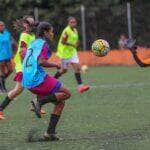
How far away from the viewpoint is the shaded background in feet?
117

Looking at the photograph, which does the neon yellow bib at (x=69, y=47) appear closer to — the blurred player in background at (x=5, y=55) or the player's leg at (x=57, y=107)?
the blurred player in background at (x=5, y=55)

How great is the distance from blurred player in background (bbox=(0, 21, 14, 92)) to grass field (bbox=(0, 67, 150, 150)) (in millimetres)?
893

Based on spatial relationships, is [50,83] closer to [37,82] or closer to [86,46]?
[37,82]

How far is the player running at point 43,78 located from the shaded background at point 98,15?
79.4 feet

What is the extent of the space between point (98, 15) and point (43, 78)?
26754 mm

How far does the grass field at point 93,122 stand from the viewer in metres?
10.1

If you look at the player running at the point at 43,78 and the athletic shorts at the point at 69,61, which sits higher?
the player running at the point at 43,78

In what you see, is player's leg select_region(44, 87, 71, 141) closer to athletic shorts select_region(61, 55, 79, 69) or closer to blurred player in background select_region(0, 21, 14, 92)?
blurred player in background select_region(0, 21, 14, 92)

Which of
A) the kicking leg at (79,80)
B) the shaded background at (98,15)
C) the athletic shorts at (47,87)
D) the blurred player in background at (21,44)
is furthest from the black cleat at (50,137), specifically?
the shaded background at (98,15)

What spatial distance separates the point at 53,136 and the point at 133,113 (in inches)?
128

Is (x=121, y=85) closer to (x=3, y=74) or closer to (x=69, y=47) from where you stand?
(x=69, y=47)

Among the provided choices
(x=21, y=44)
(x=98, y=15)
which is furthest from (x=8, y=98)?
(x=98, y=15)

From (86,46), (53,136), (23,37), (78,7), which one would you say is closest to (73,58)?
(23,37)

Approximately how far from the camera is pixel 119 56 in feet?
108
